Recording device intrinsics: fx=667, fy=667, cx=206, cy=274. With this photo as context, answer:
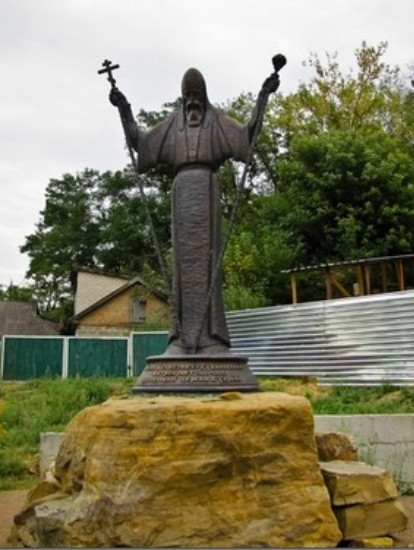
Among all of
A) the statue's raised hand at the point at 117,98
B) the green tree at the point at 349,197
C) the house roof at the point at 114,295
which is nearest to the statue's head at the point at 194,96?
the statue's raised hand at the point at 117,98

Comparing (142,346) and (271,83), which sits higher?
(271,83)

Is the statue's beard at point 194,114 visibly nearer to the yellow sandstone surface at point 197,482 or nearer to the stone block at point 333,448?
the yellow sandstone surface at point 197,482

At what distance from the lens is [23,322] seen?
2983 centimetres

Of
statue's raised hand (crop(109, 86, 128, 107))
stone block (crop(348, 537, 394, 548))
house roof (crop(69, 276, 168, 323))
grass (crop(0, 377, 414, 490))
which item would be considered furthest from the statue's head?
house roof (crop(69, 276, 168, 323))

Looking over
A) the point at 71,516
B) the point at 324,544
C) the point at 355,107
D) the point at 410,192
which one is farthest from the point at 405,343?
the point at 355,107

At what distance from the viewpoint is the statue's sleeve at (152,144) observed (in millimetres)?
6375

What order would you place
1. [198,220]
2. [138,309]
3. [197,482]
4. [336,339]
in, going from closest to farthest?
[197,482] → [198,220] → [336,339] → [138,309]

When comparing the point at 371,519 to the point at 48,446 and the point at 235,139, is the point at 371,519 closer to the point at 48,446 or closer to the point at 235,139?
the point at 235,139

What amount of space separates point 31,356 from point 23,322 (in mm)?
12068

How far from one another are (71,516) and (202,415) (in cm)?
107

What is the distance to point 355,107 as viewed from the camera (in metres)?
24.2

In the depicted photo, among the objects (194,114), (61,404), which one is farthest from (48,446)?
(194,114)

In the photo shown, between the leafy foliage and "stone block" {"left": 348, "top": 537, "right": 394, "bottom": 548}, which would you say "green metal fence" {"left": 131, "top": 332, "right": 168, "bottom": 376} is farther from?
"stone block" {"left": 348, "top": 537, "right": 394, "bottom": 548}

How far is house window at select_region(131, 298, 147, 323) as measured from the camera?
91.6 feet
